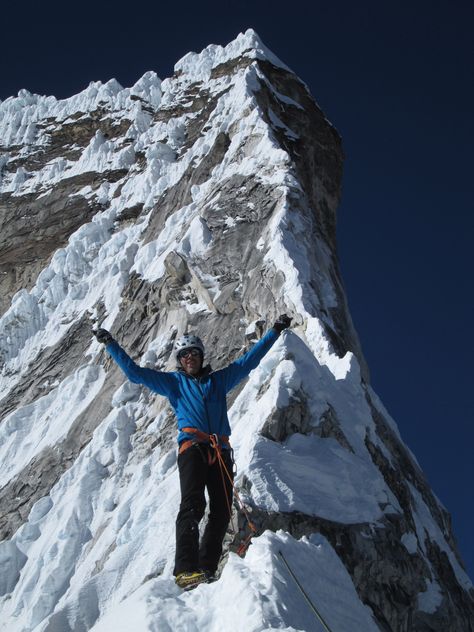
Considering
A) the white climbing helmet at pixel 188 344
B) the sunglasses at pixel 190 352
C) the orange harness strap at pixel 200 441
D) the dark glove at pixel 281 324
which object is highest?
the dark glove at pixel 281 324

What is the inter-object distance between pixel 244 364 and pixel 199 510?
5.21ft

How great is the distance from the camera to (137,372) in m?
5.85

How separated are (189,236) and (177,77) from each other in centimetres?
2169

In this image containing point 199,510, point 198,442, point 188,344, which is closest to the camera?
point 199,510

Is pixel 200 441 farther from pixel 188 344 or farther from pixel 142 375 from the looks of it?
pixel 188 344

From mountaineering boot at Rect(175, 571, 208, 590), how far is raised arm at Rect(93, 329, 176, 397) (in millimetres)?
1732

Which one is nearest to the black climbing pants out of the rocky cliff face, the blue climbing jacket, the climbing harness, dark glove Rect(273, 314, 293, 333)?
the blue climbing jacket

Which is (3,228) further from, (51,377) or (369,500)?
(369,500)

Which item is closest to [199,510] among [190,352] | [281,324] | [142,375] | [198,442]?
[198,442]

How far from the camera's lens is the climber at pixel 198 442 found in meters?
4.97

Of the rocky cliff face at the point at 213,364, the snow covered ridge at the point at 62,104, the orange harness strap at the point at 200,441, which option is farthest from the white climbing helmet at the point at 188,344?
the snow covered ridge at the point at 62,104

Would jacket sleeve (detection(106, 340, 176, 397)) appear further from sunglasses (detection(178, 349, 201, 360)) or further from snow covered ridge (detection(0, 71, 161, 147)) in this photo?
snow covered ridge (detection(0, 71, 161, 147))

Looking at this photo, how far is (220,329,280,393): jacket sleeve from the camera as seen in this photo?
6133 mm

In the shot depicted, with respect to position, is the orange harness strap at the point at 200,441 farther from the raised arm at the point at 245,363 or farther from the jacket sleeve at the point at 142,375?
the raised arm at the point at 245,363
